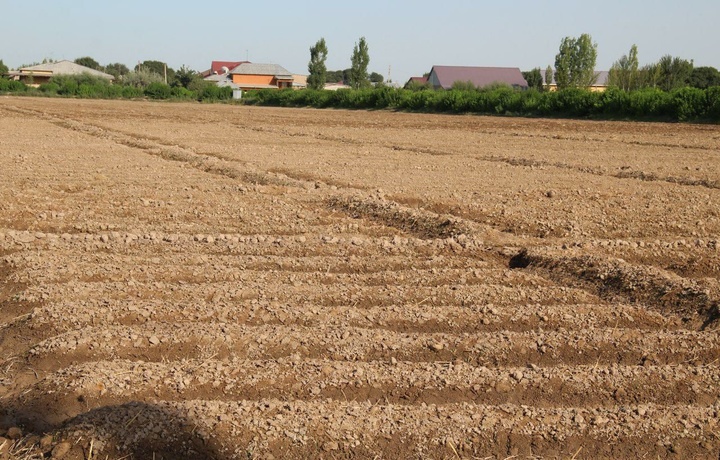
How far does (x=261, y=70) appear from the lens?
334 ft

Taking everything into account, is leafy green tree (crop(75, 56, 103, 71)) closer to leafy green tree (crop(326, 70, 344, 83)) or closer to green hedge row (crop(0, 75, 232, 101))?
leafy green tree (crop(326, 70, 344, 83))

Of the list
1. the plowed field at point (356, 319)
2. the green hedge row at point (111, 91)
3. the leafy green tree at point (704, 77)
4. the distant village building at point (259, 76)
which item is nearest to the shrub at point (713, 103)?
the plowed field at point (356, 319)

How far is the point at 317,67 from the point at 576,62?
27231 mm

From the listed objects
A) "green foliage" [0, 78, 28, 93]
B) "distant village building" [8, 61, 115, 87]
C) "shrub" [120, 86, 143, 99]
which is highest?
"distant village building" [8, 61, 115, 87]

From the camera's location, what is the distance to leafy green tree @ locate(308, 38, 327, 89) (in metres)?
83.6

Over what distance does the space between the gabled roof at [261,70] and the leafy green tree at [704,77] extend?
49.5m

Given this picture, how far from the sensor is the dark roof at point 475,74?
81125 mm

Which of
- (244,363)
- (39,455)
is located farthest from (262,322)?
(39,455)

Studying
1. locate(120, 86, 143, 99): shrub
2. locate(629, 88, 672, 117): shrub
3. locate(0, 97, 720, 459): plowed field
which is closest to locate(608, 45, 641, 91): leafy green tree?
locate(629, 88, 672, 117): shrub

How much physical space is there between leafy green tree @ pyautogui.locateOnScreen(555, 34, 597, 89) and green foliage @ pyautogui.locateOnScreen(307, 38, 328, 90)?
80.6 ft

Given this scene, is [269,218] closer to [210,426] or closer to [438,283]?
[438,283]

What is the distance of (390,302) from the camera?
5.98 m

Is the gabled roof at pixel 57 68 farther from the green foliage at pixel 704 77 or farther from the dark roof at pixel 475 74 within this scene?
the green foliage at pixel 704 77

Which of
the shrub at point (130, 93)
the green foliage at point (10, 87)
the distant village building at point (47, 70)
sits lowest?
the shrub at point (130, 93)
